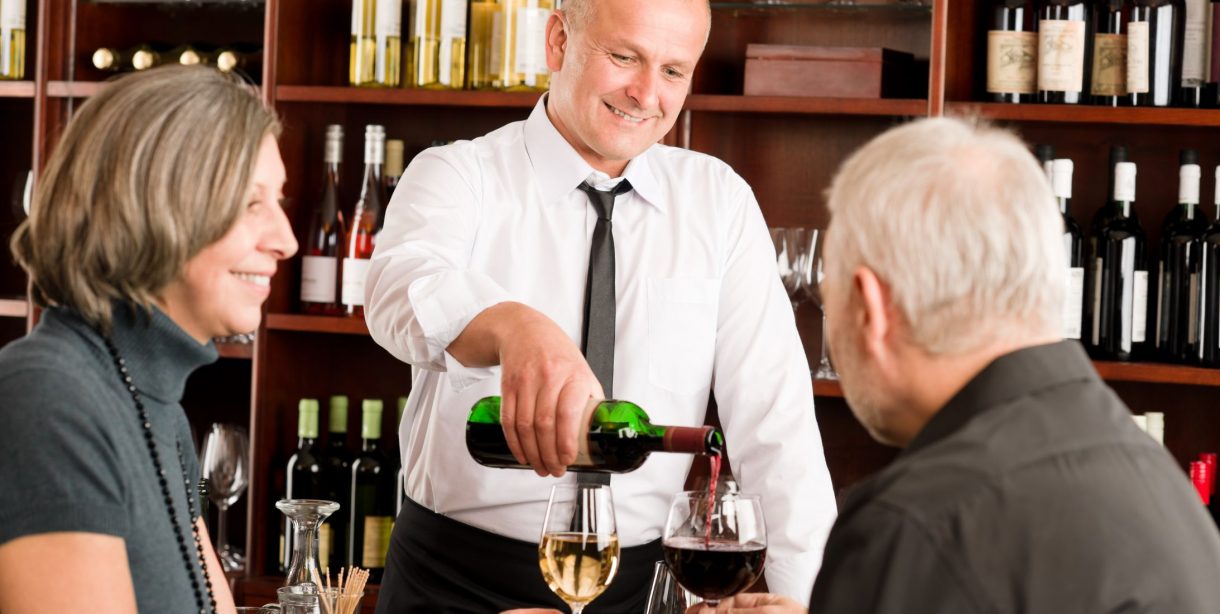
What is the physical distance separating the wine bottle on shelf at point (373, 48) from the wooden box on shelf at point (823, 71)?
80 cm

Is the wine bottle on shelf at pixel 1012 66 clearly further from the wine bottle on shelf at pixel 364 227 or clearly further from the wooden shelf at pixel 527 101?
the wine bottle on shelf at pixel 364 227

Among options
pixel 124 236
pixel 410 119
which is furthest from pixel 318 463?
pixel 124 236

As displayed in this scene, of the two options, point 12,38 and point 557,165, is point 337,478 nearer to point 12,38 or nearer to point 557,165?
point 557,165

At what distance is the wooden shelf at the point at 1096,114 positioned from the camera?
8.52 feet

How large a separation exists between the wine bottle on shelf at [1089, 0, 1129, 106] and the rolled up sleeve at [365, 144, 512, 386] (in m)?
1.36

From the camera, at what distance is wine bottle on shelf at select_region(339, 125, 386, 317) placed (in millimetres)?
2941

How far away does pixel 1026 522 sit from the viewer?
881 millimetres

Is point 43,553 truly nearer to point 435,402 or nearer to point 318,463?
point 435,402

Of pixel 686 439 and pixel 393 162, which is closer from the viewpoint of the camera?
pixel 686 439

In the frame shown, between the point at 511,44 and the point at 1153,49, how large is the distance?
1.33 m

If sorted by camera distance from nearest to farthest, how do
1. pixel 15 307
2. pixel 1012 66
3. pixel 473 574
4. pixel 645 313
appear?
pixel 473 574, pixel 645 313, pixel 1012 66, pixel 15 307

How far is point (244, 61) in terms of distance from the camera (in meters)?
3.16

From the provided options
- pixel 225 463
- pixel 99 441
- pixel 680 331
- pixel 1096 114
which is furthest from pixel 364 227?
pixel 99 441

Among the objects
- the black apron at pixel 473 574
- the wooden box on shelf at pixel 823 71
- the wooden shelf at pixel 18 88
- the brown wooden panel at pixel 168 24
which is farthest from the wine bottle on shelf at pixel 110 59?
the black apron at pixel 473 574
